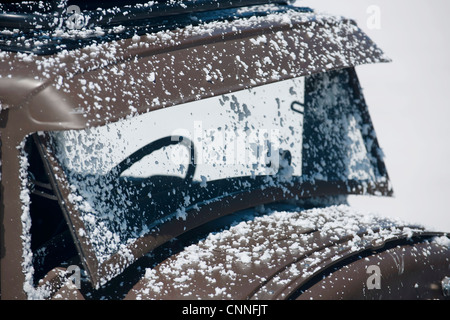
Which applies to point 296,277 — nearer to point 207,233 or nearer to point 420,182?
point 207,233

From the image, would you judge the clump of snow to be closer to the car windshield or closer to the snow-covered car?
the snow-covered car

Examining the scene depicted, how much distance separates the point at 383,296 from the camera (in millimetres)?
1896

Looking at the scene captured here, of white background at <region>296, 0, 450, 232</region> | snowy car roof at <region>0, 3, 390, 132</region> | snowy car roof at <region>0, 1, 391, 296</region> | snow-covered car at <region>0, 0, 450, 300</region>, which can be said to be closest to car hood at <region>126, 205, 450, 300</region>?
snow-covered car at <region>0, 0, 450, 300</region>

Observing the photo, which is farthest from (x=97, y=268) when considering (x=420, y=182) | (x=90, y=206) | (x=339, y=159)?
(x=420, y=182)

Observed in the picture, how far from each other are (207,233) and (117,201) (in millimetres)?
427

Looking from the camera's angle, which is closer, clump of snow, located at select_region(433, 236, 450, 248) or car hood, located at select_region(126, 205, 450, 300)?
car hood, located at select_region(126, 205, 450, 300)

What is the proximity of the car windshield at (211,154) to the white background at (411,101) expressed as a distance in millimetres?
1544

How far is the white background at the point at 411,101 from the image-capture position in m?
4.57

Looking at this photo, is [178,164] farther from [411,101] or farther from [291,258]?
[411,101]

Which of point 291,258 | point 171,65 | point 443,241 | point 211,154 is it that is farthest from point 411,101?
point 171,65

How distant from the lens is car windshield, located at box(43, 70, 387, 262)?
1.71 meters

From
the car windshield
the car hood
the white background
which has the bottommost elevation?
the car hood

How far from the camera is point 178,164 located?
1.96 m

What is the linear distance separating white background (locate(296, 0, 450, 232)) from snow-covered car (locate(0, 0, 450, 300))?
6.15ft
